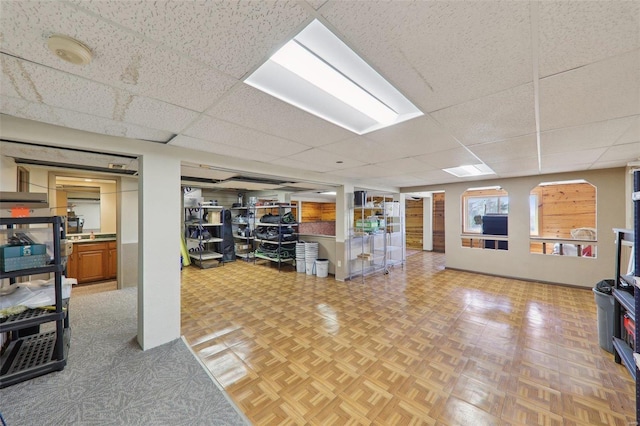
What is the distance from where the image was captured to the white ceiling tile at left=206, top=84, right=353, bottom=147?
1379 millimetres

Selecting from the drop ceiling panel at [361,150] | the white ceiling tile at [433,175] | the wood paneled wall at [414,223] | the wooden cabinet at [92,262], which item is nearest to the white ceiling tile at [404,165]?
the drop ceiling panel at [361,150]

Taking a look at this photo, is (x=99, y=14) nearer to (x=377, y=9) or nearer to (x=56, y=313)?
(x=377, y=9)

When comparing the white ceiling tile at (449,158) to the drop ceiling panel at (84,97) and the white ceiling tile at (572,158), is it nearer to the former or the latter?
the white ceiling tile at (572,158)

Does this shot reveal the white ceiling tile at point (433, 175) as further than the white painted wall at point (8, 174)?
Yes

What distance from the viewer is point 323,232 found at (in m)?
6.55

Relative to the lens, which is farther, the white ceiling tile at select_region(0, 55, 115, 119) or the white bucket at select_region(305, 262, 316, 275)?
the white bucket at select_region(305, 262, 316, 275)

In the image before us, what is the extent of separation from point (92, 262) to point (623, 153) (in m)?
8.20

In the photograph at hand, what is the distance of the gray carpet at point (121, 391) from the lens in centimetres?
149

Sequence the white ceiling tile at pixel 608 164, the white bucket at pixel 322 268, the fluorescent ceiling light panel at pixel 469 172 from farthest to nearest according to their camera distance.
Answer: the white bucket at pixel 322 268
the fluorescent ceiling light panel at pixel 469 172
the white ceiling tile at pixel 608 164

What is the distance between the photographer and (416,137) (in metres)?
2.09

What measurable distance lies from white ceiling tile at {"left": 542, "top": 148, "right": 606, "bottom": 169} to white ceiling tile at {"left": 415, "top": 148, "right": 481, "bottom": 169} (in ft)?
2.88

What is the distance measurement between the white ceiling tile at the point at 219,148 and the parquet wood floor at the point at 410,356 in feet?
6.57

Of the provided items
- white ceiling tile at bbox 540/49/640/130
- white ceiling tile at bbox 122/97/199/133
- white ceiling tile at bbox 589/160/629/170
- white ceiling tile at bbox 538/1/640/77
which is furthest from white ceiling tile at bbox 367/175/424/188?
white ceiling tile at bbox 122/97/199/133

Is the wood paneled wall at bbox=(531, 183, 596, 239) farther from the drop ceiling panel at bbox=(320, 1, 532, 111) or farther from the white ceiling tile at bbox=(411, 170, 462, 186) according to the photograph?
A: the drop ceiling panel at bbox=(320, 1, 532, 111)
